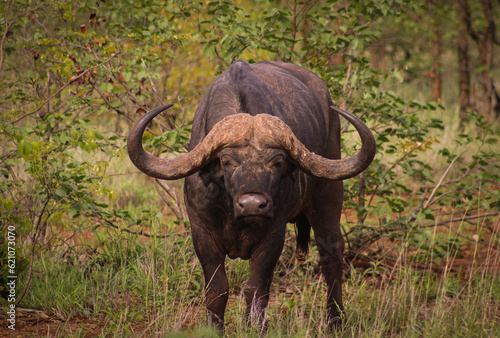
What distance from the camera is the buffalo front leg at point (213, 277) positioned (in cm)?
386

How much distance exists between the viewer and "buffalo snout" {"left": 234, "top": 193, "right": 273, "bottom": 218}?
124 inches

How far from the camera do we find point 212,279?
12.7 feet

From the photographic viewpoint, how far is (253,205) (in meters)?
3.14

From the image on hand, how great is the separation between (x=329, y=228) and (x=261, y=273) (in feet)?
4.42

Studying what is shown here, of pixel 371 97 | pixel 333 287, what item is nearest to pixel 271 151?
pixel 333 287

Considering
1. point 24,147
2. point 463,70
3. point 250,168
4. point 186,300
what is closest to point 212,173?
point 250,168

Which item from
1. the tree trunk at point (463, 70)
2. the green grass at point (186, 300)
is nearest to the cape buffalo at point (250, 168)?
the green grass at point (186, 300)

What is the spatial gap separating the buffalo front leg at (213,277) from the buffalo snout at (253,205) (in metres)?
0.75

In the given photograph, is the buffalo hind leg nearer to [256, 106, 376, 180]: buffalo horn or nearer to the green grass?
the green grass

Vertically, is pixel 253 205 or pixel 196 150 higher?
pixel 196 150

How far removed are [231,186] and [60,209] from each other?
6.29 feet

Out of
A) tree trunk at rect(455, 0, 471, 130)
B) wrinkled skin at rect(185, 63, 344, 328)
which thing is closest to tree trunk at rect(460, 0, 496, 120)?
tree trunk at rect(455, 0, 471, 130)

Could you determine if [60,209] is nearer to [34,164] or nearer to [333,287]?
[34,164]

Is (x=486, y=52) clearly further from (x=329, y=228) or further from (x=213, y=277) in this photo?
(x=213, y=277)
